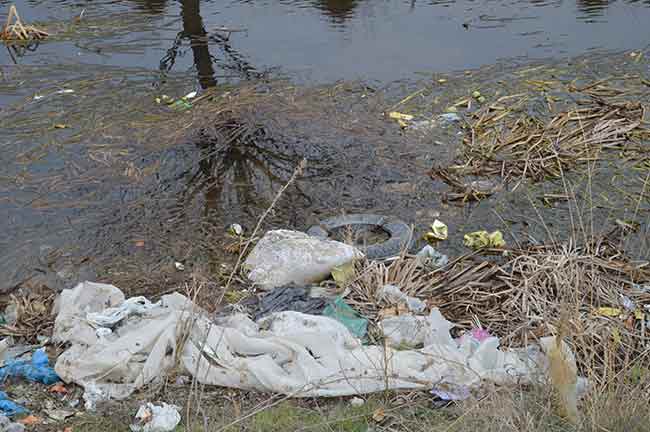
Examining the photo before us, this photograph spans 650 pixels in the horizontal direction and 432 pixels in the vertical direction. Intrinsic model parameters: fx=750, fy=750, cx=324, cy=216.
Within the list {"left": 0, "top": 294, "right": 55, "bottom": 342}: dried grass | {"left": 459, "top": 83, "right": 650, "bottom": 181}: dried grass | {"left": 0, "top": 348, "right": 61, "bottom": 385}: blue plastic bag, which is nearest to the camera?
{"left": 0, "top": 348, "right": 61, "bottom": 385}: blue plastic bag

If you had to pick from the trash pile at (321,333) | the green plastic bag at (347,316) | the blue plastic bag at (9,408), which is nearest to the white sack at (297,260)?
the trash pile at (321,333)

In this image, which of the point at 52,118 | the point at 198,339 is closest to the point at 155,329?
the point at 198,339

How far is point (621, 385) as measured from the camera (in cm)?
289

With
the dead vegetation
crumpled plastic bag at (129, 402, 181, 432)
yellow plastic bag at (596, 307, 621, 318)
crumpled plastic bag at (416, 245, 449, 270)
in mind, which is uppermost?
the dead vegetation

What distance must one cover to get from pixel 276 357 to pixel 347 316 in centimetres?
54

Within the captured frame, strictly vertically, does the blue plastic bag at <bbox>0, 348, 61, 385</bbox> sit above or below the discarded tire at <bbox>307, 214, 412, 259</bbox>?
above

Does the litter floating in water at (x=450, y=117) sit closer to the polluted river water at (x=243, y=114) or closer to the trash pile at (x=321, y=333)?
the polluted river water at (x=243, y=114)

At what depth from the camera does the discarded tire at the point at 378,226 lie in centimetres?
480

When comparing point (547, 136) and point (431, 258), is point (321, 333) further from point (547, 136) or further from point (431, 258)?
point (547, 136)

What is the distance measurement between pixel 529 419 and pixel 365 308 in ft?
5.28

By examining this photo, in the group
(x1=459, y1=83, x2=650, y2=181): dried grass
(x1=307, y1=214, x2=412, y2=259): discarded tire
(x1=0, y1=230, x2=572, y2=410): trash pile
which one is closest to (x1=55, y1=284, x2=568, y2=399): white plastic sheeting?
(x1=0, y1=230, x2=572, y2=410): trash pile

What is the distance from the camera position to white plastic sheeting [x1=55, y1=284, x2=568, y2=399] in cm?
350

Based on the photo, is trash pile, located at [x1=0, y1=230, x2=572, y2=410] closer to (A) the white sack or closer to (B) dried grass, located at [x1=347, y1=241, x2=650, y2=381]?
(B) dried grass, located at [x1=347, y1=241, x2=650, y2=381]

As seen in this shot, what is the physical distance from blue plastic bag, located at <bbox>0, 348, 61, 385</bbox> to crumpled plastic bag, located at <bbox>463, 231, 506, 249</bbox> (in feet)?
8.78
